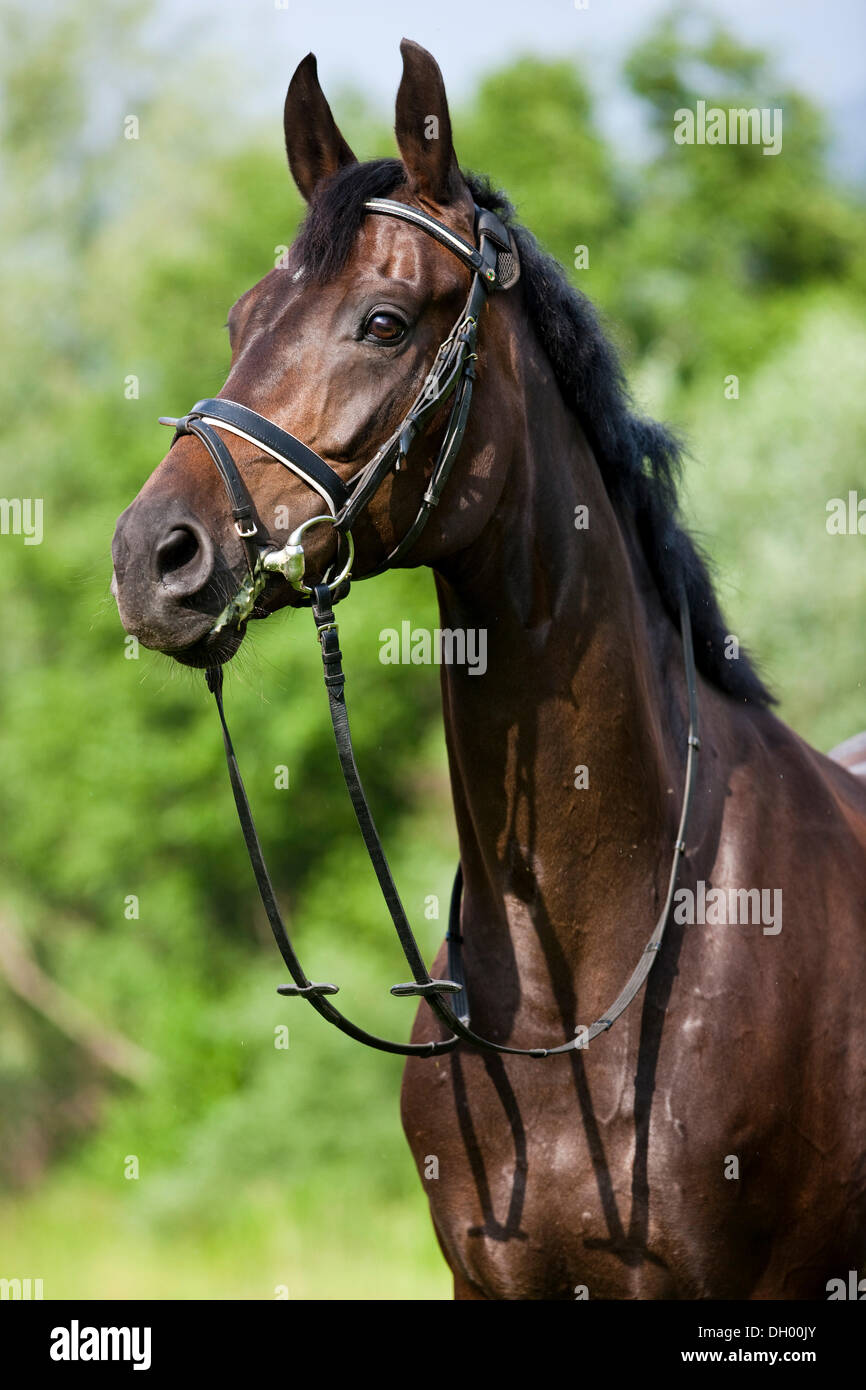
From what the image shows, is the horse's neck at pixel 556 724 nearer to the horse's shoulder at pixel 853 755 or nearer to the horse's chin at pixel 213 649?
the horse's chin at pixel 213 649

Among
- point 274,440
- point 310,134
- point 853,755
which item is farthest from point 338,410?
point 853,755

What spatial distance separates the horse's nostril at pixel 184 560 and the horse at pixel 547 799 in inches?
4.6

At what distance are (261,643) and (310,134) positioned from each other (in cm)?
490

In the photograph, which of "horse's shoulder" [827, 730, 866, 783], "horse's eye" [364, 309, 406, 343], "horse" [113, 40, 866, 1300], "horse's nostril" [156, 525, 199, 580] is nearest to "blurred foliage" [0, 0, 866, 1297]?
"horse's shoulder" [827, 730, 866, 783]

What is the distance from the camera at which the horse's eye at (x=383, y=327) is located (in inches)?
115

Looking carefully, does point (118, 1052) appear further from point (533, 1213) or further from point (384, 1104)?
point (533, 1213)

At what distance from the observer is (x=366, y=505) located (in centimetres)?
295

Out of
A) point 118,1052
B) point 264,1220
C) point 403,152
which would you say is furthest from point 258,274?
point 403,152

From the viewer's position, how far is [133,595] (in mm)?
2711

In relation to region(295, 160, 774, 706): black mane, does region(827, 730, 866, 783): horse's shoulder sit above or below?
below

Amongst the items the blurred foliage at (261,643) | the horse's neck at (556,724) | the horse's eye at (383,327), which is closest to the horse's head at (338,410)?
the horse's eye at (383,327)

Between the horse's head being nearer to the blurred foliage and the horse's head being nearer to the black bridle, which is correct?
the black bridle

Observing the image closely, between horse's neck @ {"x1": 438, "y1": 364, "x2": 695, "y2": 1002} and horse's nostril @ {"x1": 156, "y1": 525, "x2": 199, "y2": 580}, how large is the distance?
2.31ft

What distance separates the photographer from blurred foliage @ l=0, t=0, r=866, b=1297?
13227 millimetres
